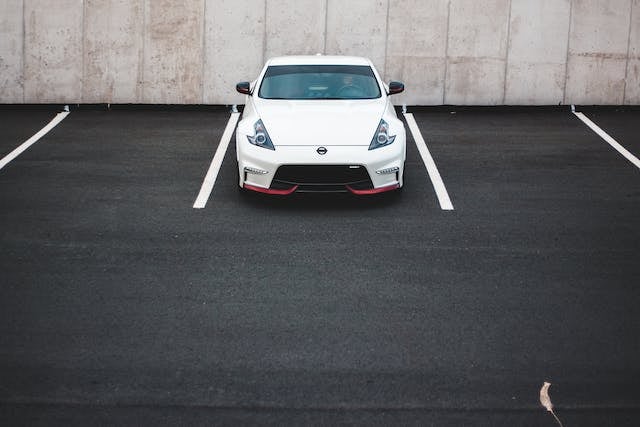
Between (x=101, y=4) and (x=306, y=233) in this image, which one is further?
(x=101, y=4)

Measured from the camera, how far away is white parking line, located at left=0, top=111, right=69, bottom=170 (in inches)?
528

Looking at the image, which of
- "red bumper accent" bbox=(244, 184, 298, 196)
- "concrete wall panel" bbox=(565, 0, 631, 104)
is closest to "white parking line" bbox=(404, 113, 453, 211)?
"red bumper accent" bbox=(244, 184, 298, 196)

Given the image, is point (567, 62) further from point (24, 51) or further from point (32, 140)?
point (24, 51)

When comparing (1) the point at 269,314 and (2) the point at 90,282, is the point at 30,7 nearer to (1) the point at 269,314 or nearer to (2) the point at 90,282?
(2) the point at 90,282

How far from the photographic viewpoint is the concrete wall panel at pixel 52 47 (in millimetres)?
16656

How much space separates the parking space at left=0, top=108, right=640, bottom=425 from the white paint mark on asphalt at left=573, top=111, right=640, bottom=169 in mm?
177

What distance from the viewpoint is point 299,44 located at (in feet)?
55.2

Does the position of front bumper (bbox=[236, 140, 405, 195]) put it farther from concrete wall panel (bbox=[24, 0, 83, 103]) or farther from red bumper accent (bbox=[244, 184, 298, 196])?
concrete wall panel (bbox=[24, 0, 83, 103])

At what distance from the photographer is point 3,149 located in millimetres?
13984

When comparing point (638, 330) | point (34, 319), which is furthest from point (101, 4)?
point (638, 330)

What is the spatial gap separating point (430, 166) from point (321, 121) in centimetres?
229

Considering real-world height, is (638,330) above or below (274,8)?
below

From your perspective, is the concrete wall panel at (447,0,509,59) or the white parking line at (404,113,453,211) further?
the concrete wall panel at (447,0,509,59)

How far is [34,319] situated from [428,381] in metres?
3.14
